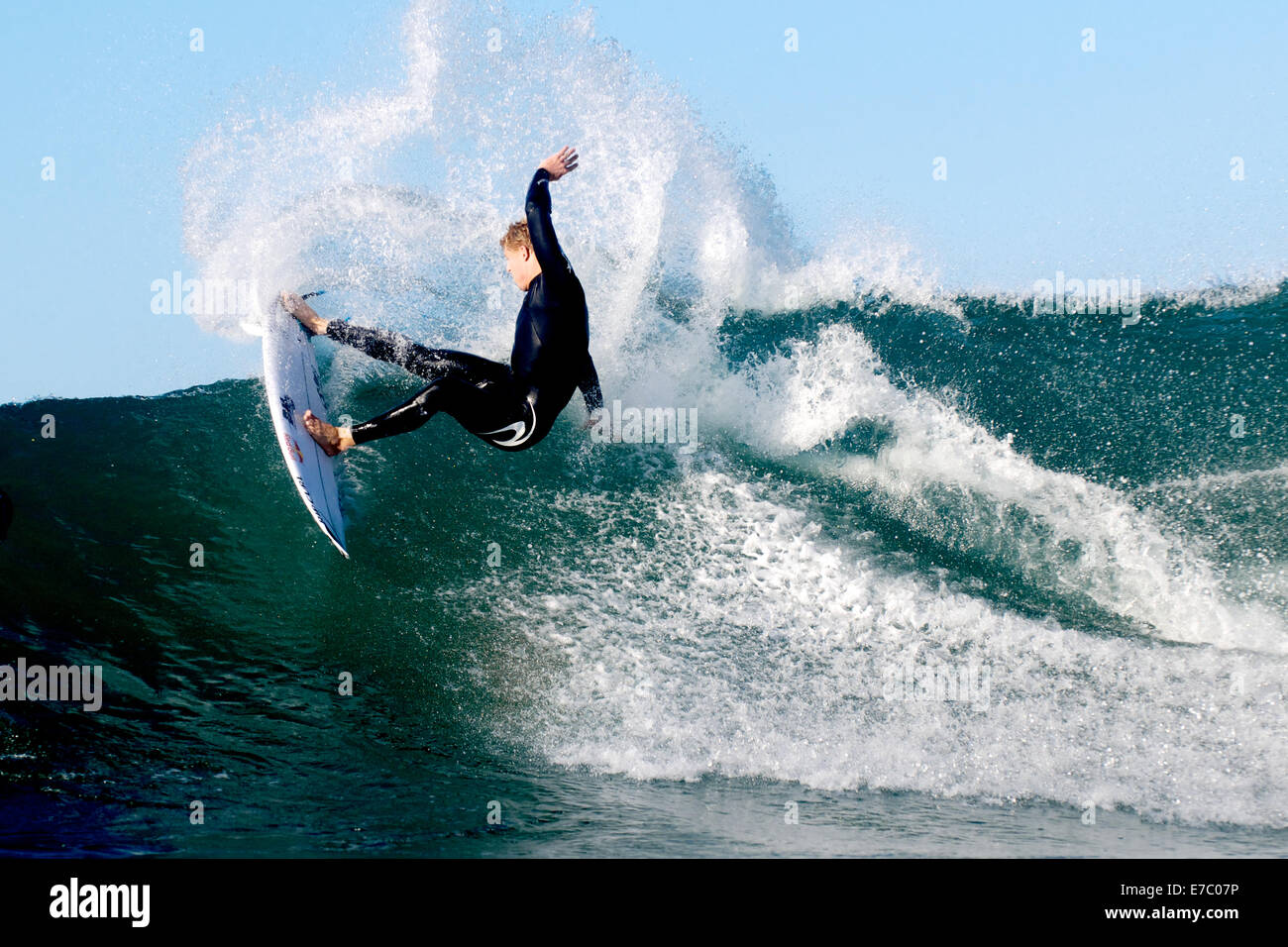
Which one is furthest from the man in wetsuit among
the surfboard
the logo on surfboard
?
the surfboard

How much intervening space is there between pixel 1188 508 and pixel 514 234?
5540 millimetres

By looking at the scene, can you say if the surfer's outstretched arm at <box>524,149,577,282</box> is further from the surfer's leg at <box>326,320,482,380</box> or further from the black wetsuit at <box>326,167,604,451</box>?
the surfer's leg at <box>326,320,482,380</box>

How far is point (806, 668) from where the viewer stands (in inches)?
207

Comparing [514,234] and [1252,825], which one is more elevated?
[514,234]

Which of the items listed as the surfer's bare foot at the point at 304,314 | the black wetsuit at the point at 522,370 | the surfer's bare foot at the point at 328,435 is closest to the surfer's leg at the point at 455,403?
the black wetsuit at the point at 522,370

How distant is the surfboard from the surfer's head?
183 cm

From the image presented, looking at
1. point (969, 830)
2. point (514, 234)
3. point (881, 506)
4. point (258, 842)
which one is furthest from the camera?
point (881, 506)

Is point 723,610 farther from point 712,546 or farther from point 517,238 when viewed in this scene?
point 517,238

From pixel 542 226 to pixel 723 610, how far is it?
286cm

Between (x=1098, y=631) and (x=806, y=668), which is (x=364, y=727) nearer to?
(x=806, y=668)

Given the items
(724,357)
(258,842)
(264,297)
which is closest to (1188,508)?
(724,357)

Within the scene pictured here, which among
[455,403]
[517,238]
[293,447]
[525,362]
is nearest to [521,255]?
[517,238]

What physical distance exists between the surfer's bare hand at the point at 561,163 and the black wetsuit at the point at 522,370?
5 centimetres

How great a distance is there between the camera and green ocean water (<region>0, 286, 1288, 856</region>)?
388 centimetres
